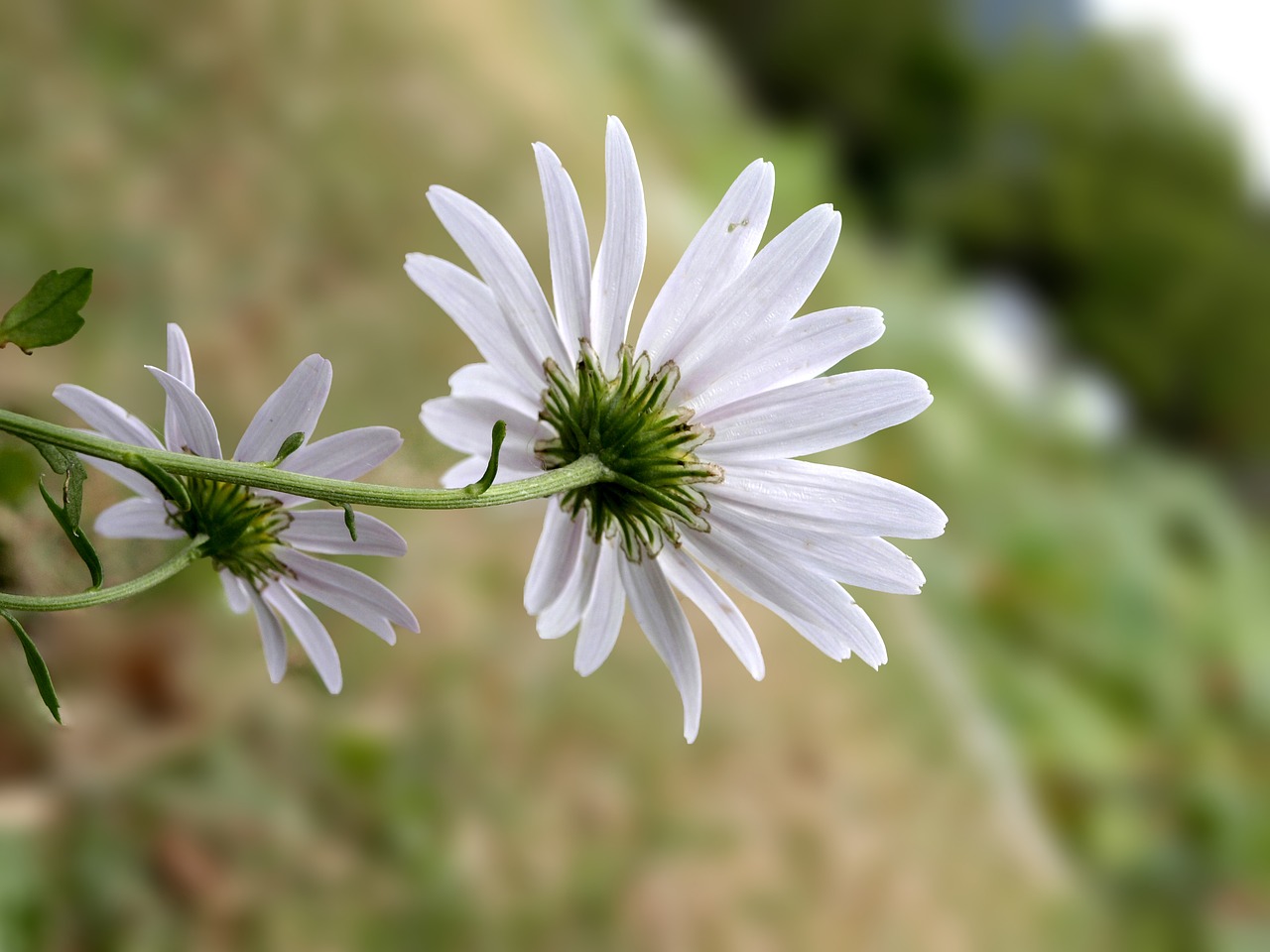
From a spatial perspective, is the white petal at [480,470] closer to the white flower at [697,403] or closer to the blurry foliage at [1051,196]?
the white flower at [697,403]

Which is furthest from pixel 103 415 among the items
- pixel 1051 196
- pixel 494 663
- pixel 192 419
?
pixel 1051 196

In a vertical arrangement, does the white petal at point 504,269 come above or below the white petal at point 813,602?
above

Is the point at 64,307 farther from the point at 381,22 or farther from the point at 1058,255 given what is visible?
the point at 1058,255

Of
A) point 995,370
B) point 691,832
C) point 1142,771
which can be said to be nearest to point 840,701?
point 691,832

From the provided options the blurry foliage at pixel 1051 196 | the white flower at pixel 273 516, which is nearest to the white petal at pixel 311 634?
the white flower at pixel 273 516

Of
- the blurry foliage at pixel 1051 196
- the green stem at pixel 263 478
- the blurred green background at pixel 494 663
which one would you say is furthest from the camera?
the blurry foliage at pixel 1051 196

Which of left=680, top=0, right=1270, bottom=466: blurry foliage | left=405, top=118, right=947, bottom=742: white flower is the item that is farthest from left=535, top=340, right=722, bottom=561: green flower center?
left=680, top=0, right=1270, bottom=466: blurry foliage

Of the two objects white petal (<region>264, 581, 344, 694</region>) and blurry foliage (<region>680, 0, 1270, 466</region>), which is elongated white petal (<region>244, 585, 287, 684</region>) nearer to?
white petal (<region>264, 581, 344, 694</region>)
